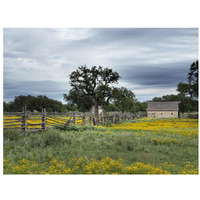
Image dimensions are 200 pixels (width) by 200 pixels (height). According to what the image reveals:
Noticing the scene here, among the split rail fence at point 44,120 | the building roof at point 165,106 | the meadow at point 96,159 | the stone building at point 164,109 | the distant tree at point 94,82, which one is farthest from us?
the stone building at point 164,109

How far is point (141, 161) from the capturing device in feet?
23.6

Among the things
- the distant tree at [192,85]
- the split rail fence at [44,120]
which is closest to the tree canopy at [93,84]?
the split rail fence at [44,120]

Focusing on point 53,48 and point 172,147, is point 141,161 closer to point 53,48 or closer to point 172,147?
point 172,147

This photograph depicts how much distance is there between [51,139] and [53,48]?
4.51 m

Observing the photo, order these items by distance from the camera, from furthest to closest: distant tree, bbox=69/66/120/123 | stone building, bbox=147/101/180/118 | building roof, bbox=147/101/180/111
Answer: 1. stone building, bbox=147/101/180/118
2. building roof, bbox=147/101/180/111
3. distant tree, bbox=69/66/120/123

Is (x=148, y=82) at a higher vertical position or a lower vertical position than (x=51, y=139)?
higher

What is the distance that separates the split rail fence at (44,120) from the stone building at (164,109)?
303cm

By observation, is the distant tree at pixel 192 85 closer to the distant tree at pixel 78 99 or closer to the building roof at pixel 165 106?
the distant tree at pixel 78 99

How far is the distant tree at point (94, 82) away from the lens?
82.9 feet

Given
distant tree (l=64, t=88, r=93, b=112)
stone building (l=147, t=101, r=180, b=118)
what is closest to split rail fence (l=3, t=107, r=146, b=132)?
distant tree (l=64, t=88, r=93, b=112)

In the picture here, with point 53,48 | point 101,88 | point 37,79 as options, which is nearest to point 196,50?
point 53,48

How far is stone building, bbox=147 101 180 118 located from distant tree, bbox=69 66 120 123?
49.9 ft

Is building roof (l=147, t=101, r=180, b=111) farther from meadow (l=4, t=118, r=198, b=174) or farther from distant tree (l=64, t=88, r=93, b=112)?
meadow (l=4, t=118, r=198, b=174)

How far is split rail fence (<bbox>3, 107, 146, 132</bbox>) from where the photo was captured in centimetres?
1430
